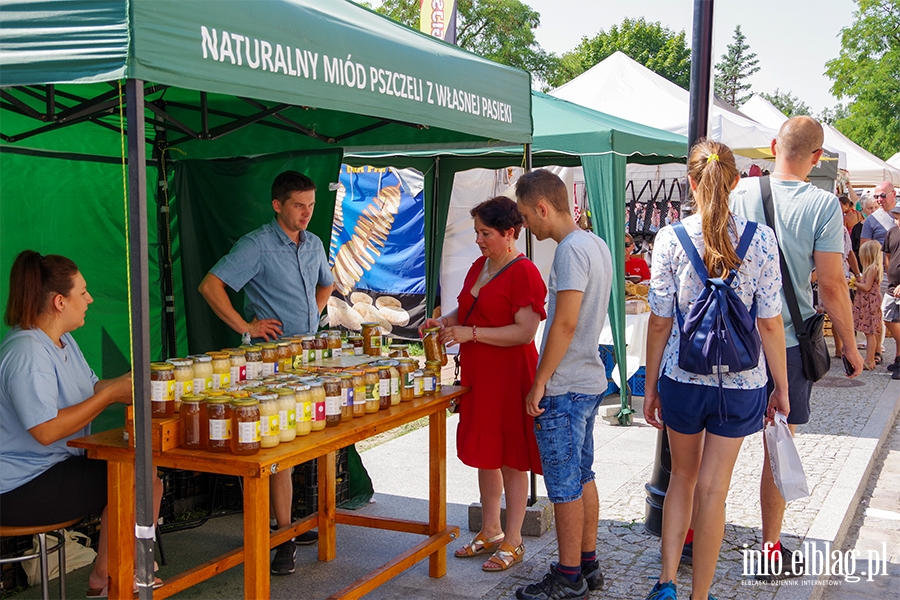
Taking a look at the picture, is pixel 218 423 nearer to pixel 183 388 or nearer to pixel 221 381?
pixel 183 388

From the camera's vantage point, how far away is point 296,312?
4.53m

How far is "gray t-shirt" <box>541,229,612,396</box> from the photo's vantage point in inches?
145

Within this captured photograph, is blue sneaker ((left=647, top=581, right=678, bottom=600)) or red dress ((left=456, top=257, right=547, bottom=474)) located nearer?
blue sneaker ((left=647, top=581, right=678, bottom=600))

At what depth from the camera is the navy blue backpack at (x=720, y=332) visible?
128 inches

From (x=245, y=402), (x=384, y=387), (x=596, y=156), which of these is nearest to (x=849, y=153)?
(x=596, y=156)

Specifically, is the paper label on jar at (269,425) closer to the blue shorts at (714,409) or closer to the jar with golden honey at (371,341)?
the jar with golden honey at (371,341)

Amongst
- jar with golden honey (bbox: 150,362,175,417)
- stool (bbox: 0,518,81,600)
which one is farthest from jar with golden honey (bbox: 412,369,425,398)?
stool (bbox: 0,518,81,600)

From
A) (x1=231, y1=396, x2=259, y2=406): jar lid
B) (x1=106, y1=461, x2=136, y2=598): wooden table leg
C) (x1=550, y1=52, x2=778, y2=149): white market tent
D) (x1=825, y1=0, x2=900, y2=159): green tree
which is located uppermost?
(x1=825, y1=0, x2=900, y2=159): green tree

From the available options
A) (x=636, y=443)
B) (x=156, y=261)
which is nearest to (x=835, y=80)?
(x=636, y=443)

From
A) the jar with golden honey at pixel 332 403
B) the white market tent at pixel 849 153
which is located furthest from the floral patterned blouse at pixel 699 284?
the white market tent at pixel 849 153

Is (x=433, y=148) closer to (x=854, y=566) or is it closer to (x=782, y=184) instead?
(x=782, y=184)

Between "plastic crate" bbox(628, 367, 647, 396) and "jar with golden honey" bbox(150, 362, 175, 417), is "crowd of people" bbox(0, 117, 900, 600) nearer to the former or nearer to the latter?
"jar with golden honey" bbox(150, 362, 175, 417)

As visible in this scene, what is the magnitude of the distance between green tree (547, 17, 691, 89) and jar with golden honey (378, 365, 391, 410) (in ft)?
156

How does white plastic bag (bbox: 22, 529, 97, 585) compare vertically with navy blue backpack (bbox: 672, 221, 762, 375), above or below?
below
